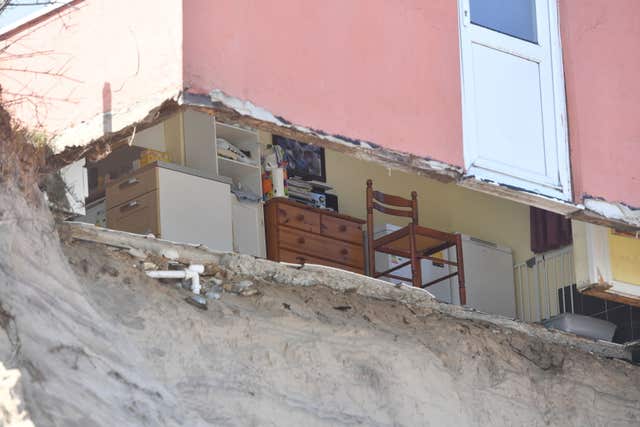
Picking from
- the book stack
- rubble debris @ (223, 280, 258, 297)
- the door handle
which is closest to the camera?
rubble debris @ (223, 280, 258, 297)

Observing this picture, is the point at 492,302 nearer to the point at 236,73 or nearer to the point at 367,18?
the point at 367,18

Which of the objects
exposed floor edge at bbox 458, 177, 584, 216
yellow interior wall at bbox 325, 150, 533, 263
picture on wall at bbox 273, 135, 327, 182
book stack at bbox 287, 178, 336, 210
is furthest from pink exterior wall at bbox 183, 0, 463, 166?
yellow interior wall at bbox 325, 150, 533, 263

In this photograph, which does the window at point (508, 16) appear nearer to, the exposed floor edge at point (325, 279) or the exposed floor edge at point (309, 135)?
the exposed floor edge at point (309, 135)

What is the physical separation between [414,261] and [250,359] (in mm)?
1923

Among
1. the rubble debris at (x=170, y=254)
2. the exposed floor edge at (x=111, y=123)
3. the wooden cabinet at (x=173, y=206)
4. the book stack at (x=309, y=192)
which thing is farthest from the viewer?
the book stack at (x=309, y=192)

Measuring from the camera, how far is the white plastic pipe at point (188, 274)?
6412 millimetres

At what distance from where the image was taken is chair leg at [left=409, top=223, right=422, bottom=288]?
26.4 ft

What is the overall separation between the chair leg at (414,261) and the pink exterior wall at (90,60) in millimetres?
2579

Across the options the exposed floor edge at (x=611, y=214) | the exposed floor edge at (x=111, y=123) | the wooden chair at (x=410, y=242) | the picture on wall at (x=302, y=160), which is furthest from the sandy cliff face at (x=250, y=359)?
the picture on wall at (x=302, y=160)

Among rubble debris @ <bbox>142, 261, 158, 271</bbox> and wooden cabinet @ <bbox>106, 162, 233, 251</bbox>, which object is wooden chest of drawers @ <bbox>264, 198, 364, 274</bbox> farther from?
rubble debris @ <bbox>142, 261, 158, 271</bbox>

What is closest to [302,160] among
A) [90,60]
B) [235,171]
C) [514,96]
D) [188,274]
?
[235,171]

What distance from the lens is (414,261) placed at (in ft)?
26.5

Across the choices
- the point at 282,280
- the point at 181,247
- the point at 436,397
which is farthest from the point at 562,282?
the point at 181,247

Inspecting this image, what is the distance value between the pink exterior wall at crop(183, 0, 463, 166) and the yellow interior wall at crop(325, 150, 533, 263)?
2.40m
